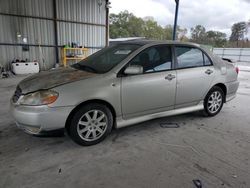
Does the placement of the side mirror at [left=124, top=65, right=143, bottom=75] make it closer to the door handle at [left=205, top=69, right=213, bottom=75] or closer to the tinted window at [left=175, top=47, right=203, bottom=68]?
the tinted window at [left=175, top=47, right=203, bottom=68]

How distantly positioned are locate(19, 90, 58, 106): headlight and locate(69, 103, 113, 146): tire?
335 millimetres

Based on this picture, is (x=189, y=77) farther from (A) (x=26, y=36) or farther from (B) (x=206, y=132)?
(A) (x=26, y=36)

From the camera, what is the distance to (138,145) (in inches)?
102

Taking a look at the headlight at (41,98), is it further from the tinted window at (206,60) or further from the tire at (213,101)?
the tire at (213,101)

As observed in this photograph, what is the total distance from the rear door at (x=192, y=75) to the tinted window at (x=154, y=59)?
19cm

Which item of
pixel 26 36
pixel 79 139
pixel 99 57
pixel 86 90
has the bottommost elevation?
pixel 79 139

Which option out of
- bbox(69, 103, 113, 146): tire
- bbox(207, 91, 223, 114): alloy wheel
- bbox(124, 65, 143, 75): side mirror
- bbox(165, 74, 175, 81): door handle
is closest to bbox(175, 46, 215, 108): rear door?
bbox(165, 74, 175, 81): door handle

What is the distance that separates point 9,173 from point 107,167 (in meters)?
0.97

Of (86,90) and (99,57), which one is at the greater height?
(99,57)

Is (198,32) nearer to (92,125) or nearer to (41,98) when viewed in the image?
(92,125)

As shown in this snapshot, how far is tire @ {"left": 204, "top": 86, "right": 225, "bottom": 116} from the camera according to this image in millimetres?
3545


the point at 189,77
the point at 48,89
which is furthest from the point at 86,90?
the point at 189,77

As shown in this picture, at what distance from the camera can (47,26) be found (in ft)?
31.5

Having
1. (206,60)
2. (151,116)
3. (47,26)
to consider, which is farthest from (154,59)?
(47,26)
